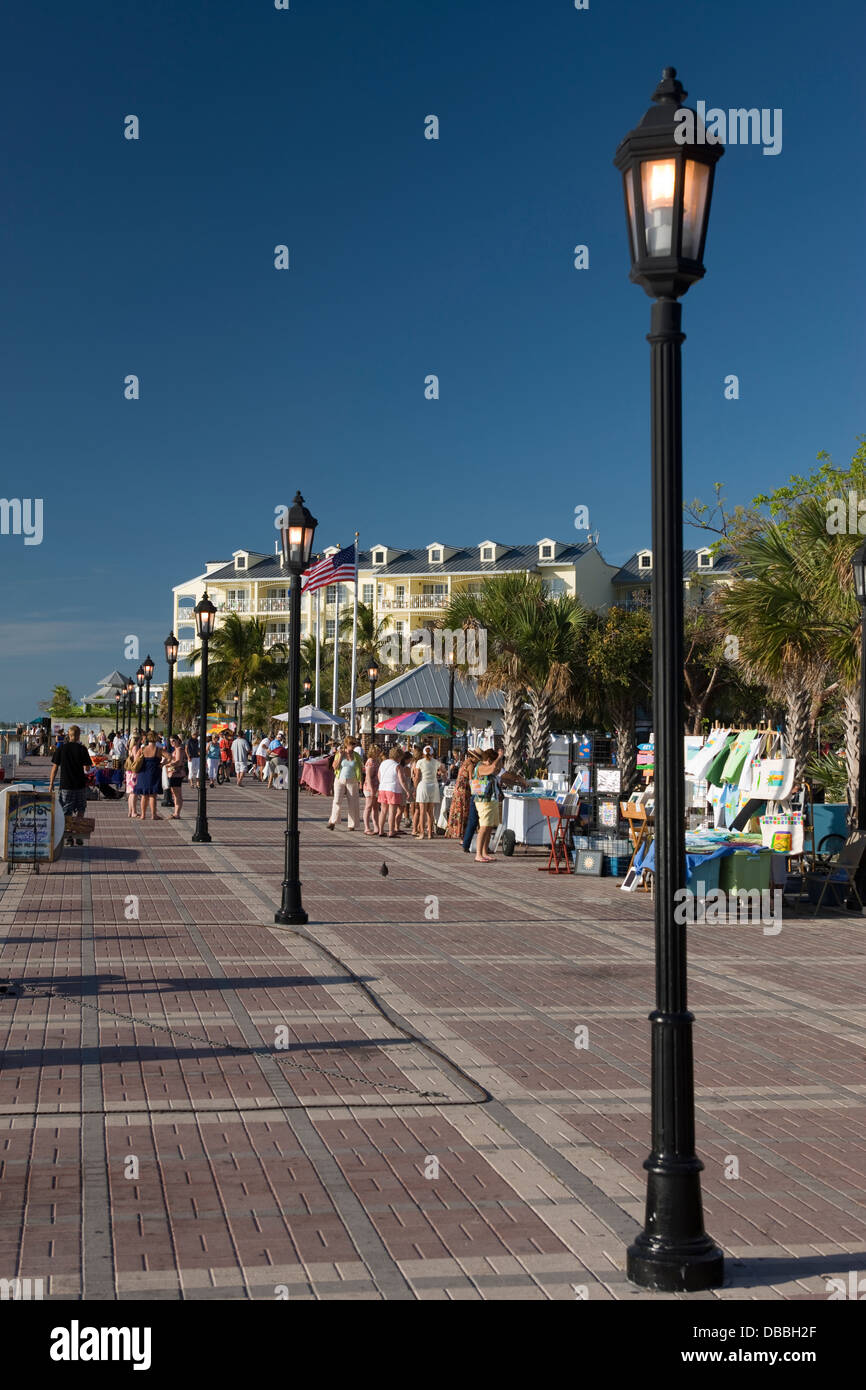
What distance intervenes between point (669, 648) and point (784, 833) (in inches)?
441

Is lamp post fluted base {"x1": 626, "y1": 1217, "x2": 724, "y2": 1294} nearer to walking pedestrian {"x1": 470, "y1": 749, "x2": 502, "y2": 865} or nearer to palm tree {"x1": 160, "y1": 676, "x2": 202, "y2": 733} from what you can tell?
walking pedestrian {"x1": 470, "y1": 749, "x2": 502, "y2": 865}

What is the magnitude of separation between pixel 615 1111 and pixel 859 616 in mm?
12061

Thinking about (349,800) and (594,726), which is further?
(594,726)

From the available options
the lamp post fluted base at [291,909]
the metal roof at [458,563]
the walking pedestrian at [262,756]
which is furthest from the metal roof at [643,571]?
the lamp post fluted base at [291,909]

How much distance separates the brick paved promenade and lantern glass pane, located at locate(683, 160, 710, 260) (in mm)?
3678

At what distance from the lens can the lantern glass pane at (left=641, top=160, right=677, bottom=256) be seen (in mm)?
4695

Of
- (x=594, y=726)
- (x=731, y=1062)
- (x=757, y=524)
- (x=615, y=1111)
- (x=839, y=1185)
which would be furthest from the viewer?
(x=594, y=726)

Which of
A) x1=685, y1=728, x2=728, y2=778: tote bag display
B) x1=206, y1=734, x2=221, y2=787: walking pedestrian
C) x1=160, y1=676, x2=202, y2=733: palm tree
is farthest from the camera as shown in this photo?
x1=160, y1=676, x2=202, y2=733: palm tree

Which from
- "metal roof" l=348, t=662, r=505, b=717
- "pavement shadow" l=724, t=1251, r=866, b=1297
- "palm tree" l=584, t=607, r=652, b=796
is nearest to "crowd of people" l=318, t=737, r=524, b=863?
"metal roof" l=348, t=662, r=505, b=717

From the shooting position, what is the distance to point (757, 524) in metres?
40.3

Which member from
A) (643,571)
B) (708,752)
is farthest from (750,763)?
(643,571)
